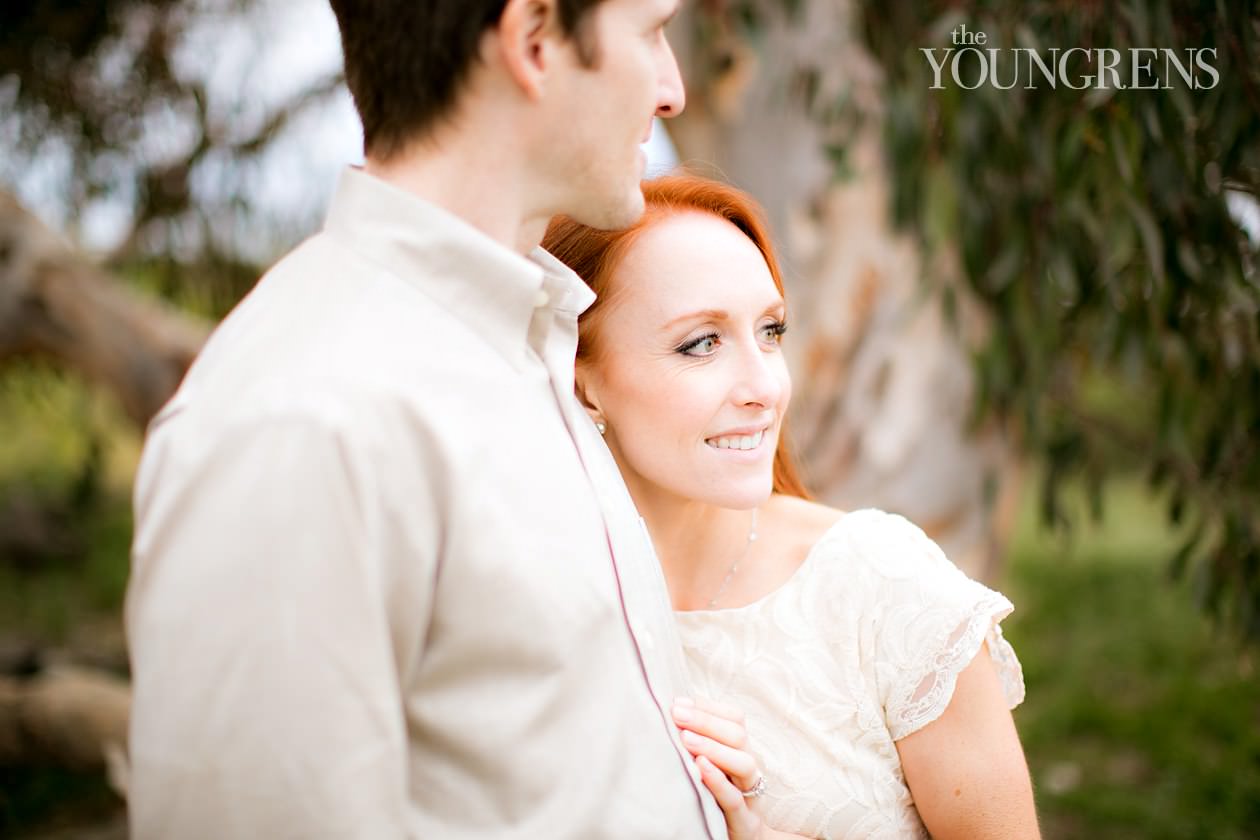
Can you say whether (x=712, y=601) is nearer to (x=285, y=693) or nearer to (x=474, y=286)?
(x=474, y=286)

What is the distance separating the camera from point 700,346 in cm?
160

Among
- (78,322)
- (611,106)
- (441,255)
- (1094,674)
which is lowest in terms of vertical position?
(1094,674)

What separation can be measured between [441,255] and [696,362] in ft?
1.79

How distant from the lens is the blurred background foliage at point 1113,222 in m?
2.14

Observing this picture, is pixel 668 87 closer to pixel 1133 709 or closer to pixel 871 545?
pixel 871 545

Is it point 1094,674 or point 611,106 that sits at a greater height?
point 611,106

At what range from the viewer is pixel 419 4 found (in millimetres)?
1132

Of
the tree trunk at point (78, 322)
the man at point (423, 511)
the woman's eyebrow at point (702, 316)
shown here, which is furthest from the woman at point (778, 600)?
the tree trunk at point (78, 322)

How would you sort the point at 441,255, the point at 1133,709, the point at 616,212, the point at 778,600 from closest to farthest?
the point at 441,255 → the point at 616,212 → the point at 778,600 → the point at 1133,709

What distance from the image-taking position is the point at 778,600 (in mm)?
1623

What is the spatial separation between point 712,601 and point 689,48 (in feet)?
8.93

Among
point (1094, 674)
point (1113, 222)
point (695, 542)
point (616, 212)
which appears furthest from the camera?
point (1094, 674)

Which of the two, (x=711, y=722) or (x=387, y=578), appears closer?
(x=387, y=578)

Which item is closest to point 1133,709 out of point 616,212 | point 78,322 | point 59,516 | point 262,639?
point 78,322
